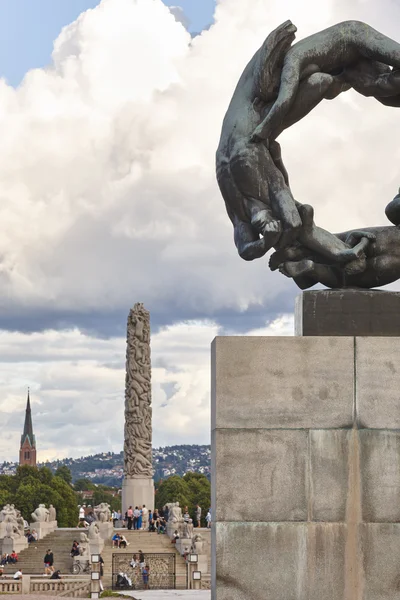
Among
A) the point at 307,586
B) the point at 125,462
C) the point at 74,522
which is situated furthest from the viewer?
the point at 74,522

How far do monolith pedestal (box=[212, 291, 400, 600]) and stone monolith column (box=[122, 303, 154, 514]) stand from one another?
2069 inches

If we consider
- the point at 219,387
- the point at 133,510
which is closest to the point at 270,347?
the point at 219,387

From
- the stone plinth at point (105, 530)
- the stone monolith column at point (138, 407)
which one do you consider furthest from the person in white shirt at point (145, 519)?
the stone monolith column at point (138, 407)

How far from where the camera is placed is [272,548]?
7746 millimetres

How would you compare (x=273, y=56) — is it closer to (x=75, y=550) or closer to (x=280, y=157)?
Result: (x=280, y=157)

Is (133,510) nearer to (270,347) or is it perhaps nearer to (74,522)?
(74,522)

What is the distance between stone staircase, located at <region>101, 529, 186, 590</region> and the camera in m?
40.6

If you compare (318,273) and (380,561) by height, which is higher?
(318,273)

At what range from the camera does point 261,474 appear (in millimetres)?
7816

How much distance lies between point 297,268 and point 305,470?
1.71m

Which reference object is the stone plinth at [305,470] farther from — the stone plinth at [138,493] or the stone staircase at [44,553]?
the stone plinth at [138,493]

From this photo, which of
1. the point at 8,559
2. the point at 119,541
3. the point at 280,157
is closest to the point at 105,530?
the point at 119,541

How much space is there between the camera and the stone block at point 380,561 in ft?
25.4

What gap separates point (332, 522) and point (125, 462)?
54.0m
